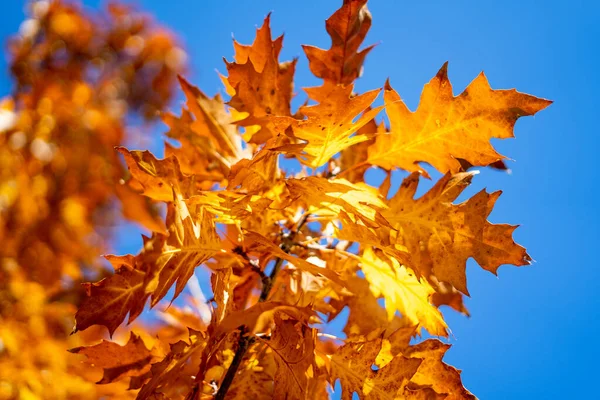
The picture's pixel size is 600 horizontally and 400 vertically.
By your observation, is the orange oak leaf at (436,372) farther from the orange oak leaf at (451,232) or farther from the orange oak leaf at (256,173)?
the orange oak leaf at (256,173)

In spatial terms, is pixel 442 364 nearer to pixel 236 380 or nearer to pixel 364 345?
pixel 364 345

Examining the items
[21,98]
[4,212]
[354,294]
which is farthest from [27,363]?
[21,98]

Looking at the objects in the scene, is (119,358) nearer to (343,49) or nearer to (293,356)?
(293,356)

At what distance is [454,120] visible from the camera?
0.70m

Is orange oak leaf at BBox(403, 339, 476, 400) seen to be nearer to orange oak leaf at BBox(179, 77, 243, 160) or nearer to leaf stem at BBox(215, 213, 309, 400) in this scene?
leaf stem at BBox(215, 213, 309, 400)

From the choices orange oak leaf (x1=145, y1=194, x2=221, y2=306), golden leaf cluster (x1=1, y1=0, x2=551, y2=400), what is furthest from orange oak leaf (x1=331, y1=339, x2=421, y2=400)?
orange oak leaf (x1=145, y1=194, x2=221, y2=306)

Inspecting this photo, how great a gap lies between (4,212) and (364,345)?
13.6ft

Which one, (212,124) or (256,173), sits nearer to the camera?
(256,173)

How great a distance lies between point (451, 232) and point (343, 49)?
419 mm

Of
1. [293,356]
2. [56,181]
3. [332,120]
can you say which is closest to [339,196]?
[332,120]

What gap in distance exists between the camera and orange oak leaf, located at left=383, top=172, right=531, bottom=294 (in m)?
0.64

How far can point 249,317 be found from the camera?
48cm

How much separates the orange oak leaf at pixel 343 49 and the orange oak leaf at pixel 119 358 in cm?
60

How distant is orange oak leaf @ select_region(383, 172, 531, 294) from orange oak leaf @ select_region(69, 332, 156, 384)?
0.47 m
